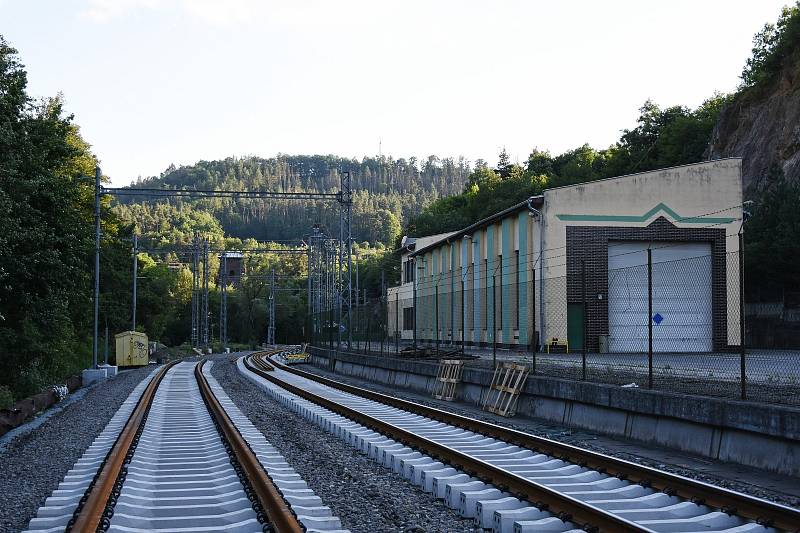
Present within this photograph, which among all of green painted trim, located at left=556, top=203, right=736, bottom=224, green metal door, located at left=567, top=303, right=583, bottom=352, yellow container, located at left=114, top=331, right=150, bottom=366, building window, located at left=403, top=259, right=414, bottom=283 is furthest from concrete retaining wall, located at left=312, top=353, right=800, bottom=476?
building window, located at left=403, top=259, right=414, bottom=283

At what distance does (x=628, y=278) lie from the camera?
64.1 ft

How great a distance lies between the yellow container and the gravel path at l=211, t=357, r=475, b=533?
1467 inches

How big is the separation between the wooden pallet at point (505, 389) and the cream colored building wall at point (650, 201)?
17227mm

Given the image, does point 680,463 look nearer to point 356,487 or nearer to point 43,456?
point 356,487

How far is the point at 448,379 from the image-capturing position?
22672mm

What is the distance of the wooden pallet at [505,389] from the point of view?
18344mm

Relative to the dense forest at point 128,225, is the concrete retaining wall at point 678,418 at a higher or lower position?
lower

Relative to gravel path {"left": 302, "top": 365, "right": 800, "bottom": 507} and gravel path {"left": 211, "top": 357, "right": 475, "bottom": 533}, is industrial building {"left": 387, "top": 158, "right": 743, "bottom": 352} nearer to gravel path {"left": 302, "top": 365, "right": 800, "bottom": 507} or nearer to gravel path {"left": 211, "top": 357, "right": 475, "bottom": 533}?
gravel path {"left": 302, "top": 365, "right": 800, "bottom": 507}

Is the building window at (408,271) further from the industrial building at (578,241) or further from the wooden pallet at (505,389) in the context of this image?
the wooden pallet at (505,389)

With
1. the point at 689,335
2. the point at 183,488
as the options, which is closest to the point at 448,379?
the point at 689,335

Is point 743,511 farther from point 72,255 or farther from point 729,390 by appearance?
point 72,255

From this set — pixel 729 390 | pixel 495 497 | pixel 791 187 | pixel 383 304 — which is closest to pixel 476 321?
pixel 383 304

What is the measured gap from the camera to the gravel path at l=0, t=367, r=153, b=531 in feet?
29.8

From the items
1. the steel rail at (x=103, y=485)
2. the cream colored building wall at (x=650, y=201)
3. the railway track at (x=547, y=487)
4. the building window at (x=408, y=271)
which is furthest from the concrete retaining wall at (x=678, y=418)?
the building window at (x=408, y=271)
